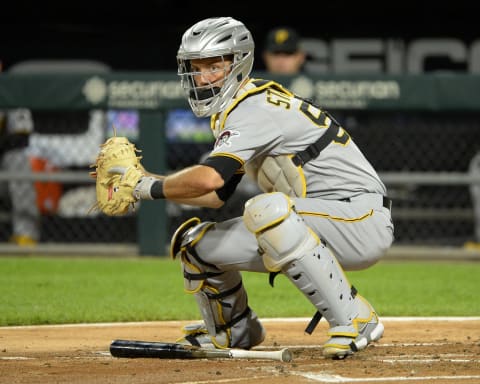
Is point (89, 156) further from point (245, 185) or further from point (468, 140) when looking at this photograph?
point (468, 140)

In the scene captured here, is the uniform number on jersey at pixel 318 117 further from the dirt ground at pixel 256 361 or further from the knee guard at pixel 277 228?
the dirt ground at pixel 256 361

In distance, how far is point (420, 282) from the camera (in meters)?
7.68

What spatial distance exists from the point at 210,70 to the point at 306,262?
0.93m

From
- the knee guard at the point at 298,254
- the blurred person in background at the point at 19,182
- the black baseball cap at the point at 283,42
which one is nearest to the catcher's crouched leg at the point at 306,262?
the knee guard at the point at 298,254

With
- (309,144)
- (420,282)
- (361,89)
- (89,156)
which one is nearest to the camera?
(309,144)

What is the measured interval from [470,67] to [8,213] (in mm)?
5156

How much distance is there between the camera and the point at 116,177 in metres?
4.49

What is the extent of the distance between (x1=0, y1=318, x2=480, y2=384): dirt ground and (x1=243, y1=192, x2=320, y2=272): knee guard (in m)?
0.43

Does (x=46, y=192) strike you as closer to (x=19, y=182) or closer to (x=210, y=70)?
(x=19, y=182)

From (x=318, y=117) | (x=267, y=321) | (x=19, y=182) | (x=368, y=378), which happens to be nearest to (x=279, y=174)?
(x=318, y=117)

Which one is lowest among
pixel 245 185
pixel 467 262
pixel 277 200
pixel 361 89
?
pixel 467 262

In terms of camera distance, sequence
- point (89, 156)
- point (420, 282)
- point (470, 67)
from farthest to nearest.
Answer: point (470, 67)
point (89, 156)
point (420, 282)

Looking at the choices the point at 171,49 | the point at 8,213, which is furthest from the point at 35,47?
the point at 8,213

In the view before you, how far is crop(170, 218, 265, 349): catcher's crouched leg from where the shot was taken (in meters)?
4.56
